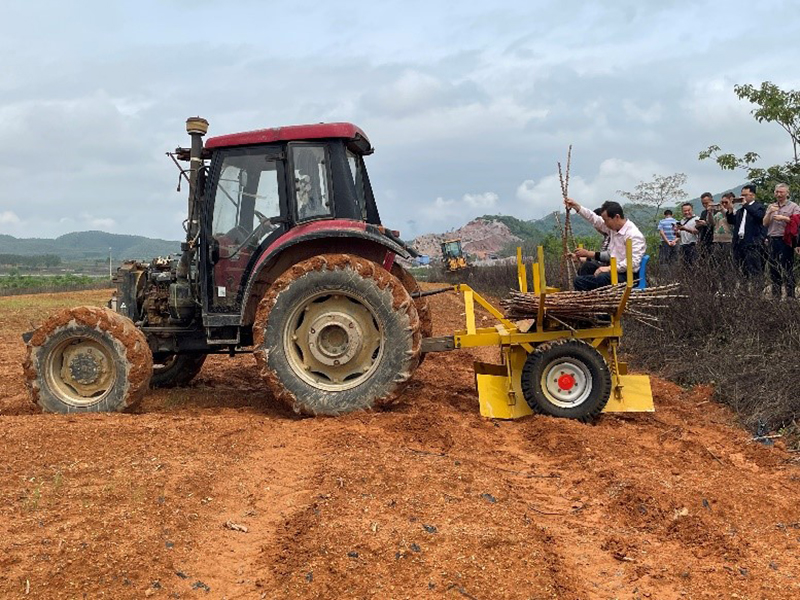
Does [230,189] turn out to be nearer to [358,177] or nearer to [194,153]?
[194,153]

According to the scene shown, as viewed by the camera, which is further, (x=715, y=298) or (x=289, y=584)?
(x=715, y=298)

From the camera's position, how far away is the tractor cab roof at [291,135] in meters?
6.04

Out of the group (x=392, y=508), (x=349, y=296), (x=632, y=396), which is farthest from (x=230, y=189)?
(x=632, y=396)

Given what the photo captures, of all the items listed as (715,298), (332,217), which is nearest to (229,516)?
(332,217)

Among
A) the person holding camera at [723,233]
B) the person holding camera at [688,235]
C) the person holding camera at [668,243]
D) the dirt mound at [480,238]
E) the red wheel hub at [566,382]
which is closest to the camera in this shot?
the red wheel hub at [566,382]

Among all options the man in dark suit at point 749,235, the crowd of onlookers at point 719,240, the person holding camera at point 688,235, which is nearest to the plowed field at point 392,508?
the crowd of onlookers at point 719,240

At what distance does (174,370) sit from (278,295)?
2414 mm

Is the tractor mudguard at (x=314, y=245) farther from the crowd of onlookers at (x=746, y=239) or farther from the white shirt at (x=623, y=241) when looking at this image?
the crowd of onlookers at (x=746, y=239)

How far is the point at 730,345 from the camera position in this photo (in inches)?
283

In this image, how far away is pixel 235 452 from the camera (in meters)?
4.68

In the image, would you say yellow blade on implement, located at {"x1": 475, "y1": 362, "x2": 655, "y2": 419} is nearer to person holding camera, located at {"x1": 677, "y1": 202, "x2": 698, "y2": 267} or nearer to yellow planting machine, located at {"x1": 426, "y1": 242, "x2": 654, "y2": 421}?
yellow planting machine, located at {"x1": 426, "y1": 242, "x2": 654, "y2": 421}

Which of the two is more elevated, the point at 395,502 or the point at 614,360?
the point at 614,360

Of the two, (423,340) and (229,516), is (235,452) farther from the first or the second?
(423,340)

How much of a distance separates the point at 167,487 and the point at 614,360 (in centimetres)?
356
